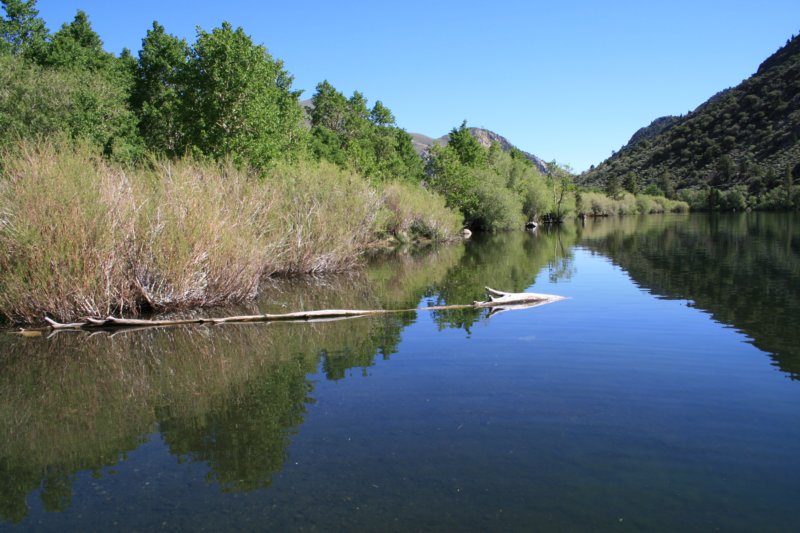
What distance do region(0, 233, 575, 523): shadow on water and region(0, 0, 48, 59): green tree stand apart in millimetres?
39069

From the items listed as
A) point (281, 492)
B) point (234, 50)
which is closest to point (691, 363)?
point (281, 492)

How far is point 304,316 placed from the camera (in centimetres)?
1633

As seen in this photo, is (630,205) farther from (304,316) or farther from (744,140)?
(304,316)

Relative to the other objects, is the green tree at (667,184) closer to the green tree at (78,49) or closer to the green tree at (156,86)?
the green tree at (156,86)

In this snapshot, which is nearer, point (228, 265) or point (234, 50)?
point (228, 265)

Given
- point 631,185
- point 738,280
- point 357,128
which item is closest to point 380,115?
point 357,128

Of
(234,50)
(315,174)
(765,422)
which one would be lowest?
(765,422)

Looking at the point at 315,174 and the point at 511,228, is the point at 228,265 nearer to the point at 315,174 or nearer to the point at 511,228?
the point at 315,174

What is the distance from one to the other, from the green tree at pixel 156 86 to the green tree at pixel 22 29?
286 inches

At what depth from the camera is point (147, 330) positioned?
49.0 ft

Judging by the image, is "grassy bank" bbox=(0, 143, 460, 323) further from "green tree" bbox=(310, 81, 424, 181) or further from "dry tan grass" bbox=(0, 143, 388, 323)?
"green tree" bbox=(310, 81, 424, 181)

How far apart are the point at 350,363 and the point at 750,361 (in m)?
7.41

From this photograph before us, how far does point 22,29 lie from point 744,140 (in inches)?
5336

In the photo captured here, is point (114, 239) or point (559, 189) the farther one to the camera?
point (559, 189)
